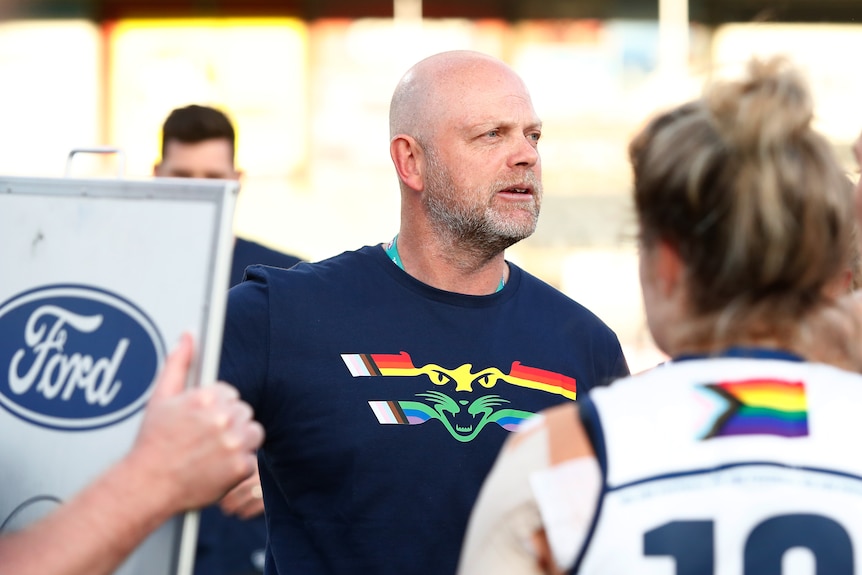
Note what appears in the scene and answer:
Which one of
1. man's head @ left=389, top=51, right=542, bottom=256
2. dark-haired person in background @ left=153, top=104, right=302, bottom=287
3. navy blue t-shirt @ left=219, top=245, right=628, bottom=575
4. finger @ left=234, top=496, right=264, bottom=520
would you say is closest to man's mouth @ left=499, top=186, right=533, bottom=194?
man's head @ left=389, top=51, right=542, bottom=256

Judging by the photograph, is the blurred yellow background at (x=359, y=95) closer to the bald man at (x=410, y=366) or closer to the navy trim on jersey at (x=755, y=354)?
the bald man at (x=410, y=366)

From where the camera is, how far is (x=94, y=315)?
1.92m

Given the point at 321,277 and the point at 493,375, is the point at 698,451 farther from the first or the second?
the point at 321,277

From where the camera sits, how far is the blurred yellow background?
10.7m

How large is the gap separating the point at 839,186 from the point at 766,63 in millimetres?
201

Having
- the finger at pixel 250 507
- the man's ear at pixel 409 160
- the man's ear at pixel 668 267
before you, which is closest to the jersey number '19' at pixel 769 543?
the man's ear at pixel 668 267

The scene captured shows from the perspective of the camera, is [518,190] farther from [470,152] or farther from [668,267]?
[668,267]

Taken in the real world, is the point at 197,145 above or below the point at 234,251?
above

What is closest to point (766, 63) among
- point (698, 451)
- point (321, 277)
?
point (698, 451)

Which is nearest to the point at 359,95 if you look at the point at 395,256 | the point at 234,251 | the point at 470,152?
the point at 234,251

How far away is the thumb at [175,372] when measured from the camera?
175 cm

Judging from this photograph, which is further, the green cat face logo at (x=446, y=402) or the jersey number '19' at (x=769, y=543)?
the green cat face logo at (x=446, y=402)

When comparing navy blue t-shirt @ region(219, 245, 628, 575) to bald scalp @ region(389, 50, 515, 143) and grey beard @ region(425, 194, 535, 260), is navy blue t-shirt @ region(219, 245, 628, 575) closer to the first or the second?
grey beard @ region(425, 194, 535, 260)

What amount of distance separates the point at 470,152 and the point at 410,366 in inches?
28.6
